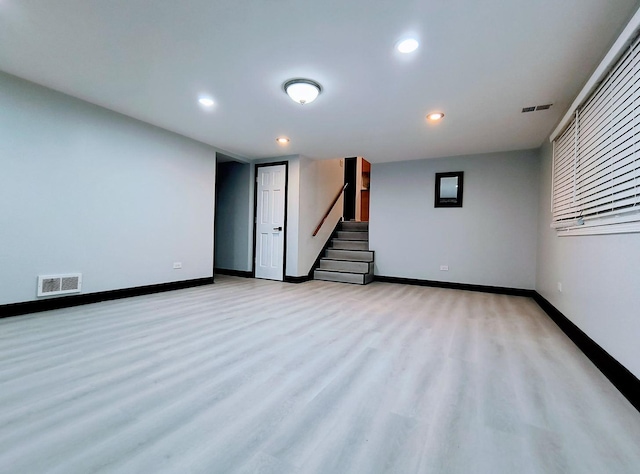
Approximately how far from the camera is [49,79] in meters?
2.90

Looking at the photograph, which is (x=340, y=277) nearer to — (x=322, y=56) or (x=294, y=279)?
(x=294, y=279)

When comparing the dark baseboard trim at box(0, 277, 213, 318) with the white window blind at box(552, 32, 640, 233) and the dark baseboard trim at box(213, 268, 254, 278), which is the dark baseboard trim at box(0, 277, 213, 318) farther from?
the white window blind at box(552, 32, 640, 233)

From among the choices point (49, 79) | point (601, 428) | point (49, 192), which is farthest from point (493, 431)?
point (49, 79)

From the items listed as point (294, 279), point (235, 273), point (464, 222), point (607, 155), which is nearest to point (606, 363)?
point (607, 155)

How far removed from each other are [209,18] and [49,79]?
2.19 m

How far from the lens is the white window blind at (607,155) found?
1.76 m

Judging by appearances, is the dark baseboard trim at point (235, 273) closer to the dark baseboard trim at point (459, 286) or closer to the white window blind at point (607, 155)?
the dark baseboard trim at point (459, 286)

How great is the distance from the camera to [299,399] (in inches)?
62.0

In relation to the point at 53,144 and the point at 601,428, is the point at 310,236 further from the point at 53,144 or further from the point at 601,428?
the point at 601,428

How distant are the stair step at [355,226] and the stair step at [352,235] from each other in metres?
0.10

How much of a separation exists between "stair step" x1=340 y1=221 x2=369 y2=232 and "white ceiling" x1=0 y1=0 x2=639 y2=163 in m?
3.39

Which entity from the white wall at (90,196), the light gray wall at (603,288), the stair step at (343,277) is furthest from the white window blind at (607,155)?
the white wall at (90,196)

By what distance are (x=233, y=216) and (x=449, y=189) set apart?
4417 mm

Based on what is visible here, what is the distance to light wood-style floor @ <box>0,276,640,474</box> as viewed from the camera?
1159mm
